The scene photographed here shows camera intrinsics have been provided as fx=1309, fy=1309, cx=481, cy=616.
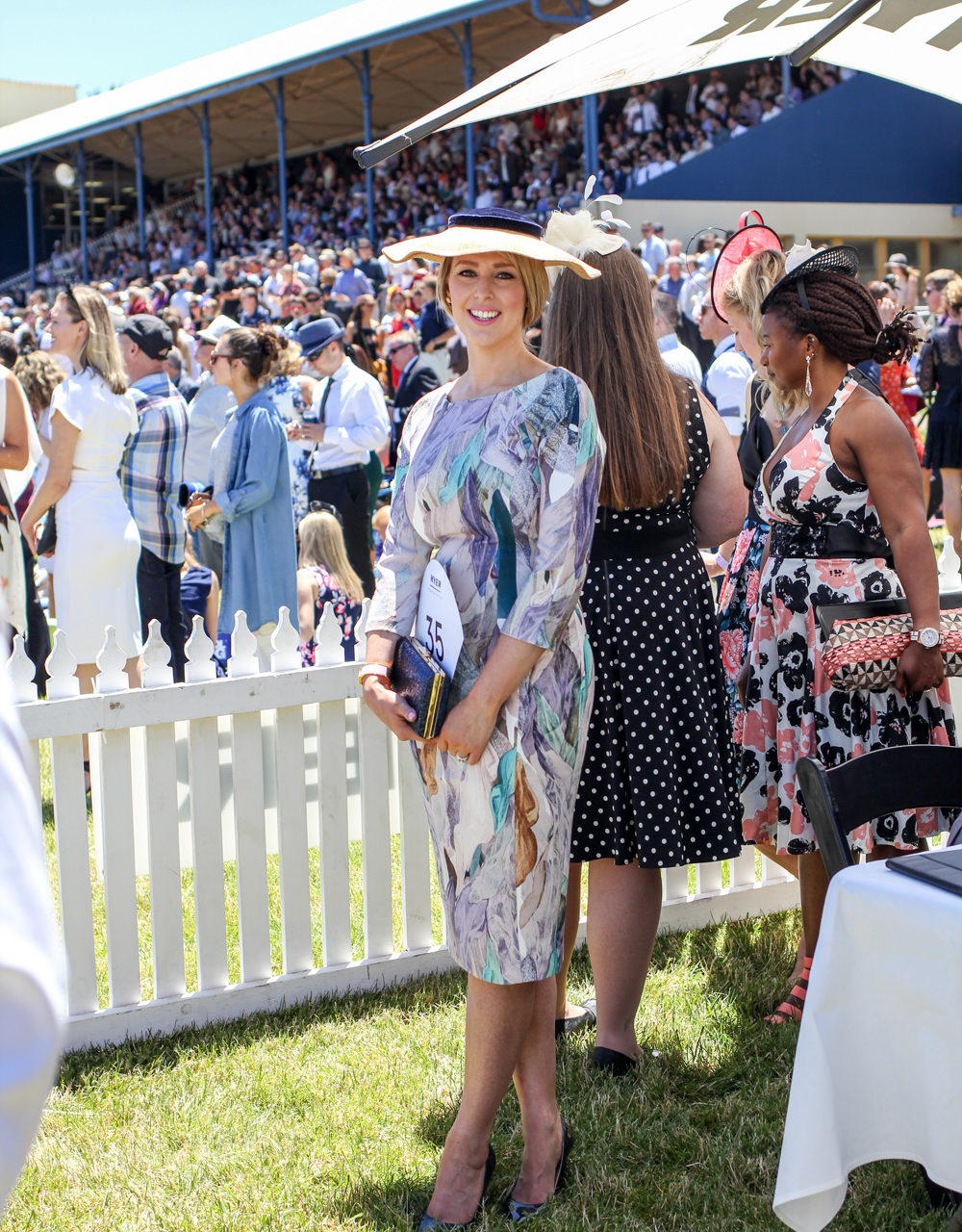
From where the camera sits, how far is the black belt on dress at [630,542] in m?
2.99

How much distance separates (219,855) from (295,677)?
0.51 metres

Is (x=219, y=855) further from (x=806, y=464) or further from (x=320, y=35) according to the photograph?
(x=320, y=35)

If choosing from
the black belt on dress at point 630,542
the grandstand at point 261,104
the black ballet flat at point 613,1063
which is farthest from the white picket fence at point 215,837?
the grandstand at point 261,104

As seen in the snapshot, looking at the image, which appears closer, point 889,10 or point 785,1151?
point 785,1151

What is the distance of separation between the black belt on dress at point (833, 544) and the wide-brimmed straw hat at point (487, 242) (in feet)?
3.46

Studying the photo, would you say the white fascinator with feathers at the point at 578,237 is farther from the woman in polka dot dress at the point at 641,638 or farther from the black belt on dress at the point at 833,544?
the black belt on dress at the point at 833,544

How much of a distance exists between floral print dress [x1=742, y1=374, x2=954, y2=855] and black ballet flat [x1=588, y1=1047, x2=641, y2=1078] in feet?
2.12

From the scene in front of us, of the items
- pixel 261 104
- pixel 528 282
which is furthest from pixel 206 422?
pixel 261 104

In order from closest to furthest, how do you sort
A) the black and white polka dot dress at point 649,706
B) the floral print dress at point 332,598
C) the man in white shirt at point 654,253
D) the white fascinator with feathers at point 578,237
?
1. the white fascinator with feathers at point 578,237
2. the black and white polka dot dress at point 649,706
3. the floral print dress at point 332,598
4. the man in white shirt at point 654,253

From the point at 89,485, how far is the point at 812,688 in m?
3.47

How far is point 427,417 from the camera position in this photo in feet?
8.24

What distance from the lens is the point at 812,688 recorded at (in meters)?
3.24

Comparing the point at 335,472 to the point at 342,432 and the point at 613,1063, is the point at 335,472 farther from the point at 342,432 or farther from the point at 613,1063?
the point at 613,1063

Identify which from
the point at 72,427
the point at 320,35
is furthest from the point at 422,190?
the point at 72,427
